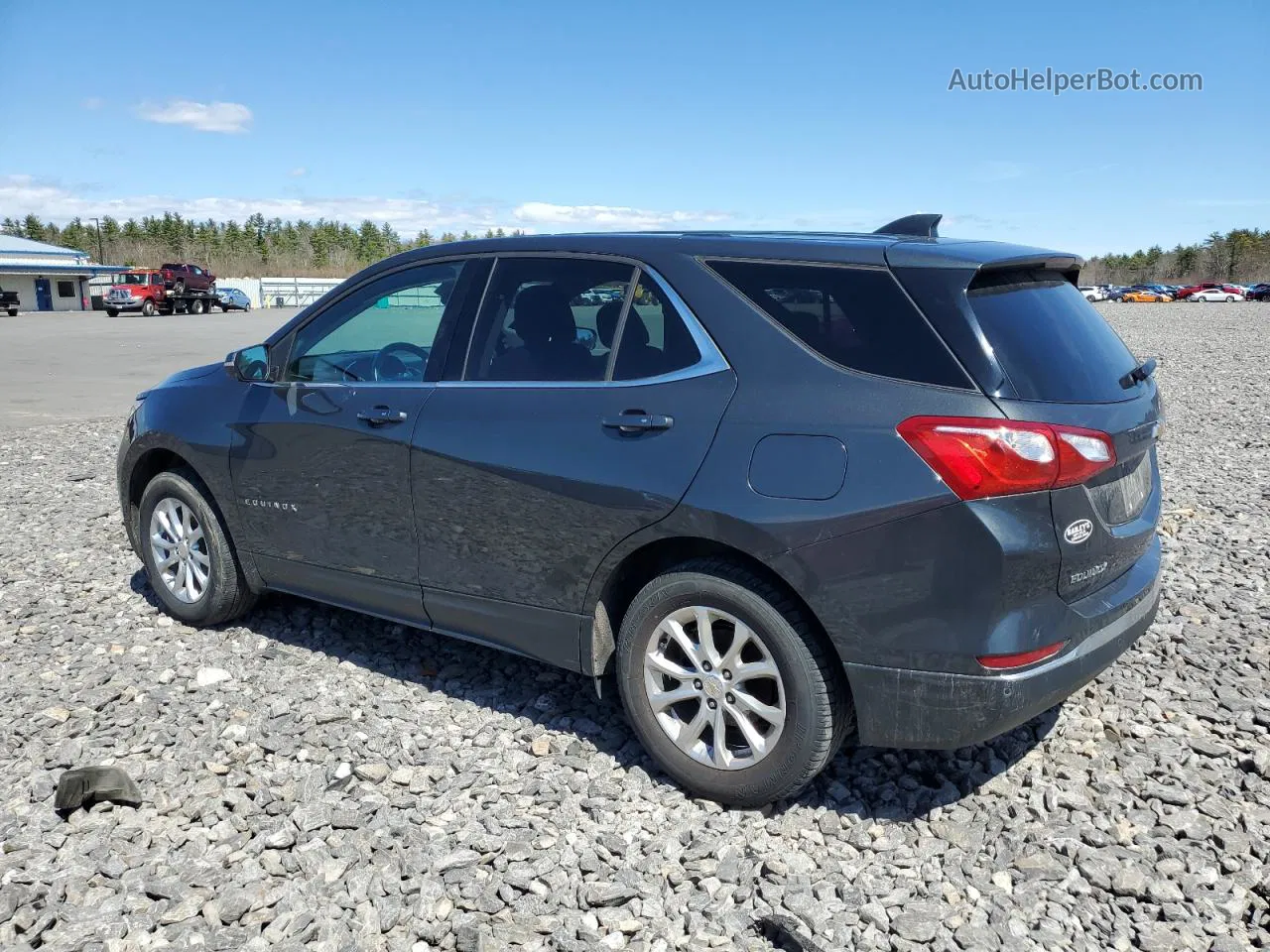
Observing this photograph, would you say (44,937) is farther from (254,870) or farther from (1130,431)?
(1130,431)

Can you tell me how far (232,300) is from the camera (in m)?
58.7

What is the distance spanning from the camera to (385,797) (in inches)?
139

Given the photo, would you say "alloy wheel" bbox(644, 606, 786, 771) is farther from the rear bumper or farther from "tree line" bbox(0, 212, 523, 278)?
"tree line" bbox(0, 212, 523, 278)

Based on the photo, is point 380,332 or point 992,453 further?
point 380,332

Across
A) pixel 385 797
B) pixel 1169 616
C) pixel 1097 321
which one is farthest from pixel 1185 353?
pixel 385 797

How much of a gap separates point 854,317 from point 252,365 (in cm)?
284

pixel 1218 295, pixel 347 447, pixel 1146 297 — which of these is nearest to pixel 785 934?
pixel 347 447

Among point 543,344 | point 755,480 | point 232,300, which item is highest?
point 543,344

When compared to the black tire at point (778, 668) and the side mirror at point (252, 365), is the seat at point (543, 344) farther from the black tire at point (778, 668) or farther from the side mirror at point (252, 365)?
the side mirror at point (252, 365)

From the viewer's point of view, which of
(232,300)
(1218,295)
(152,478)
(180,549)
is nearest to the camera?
(180,549)

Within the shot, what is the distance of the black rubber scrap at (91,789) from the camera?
3.44m

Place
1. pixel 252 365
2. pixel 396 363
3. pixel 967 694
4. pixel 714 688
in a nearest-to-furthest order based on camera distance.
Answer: pixel 967 694, pixel 714 688, pixel 396 363, pixel 252 365

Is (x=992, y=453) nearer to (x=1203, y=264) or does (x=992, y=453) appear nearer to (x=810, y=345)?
(x=810, y=345)

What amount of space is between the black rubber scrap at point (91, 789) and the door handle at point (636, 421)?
2.01 m
